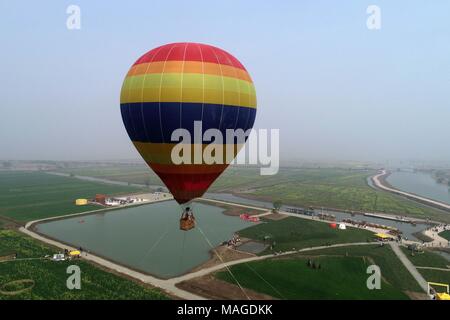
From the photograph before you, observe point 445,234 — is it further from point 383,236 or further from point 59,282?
point 59,282

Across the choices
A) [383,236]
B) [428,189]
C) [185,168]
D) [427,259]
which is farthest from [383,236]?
[428,189]

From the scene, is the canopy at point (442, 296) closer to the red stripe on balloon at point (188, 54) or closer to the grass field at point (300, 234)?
the grass field at point (300, 234)

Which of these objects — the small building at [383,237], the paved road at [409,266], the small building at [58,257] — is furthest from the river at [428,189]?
the small building at [58,257]

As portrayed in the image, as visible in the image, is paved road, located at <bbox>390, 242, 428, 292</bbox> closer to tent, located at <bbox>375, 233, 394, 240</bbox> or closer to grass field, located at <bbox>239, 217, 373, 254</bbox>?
tent, located at <bbox>375, 233, 394, 240</bbox>

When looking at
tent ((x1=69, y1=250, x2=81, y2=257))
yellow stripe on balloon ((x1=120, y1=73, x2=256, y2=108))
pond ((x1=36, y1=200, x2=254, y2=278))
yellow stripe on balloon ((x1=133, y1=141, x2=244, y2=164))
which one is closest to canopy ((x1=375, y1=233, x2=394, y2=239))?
pond ((x1=36, y1=200, x2=254, y2=278))
